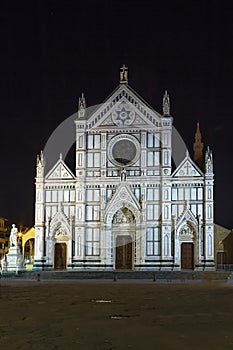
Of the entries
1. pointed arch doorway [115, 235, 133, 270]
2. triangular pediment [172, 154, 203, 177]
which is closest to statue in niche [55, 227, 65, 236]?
pointed arch doorway [115, 235, 133, 270]

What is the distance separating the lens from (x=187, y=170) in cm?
5366

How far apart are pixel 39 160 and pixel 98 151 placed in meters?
5.84

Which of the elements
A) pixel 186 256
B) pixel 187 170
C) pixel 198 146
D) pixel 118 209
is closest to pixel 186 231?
pixel 186 256

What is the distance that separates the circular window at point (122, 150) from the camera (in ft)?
179

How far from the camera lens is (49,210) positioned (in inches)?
2170

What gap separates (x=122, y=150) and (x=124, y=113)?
3.55m

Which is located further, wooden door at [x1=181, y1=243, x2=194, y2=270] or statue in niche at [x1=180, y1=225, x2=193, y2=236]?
wooden door at [x1=181, y1=243, x2=194, y2=270]

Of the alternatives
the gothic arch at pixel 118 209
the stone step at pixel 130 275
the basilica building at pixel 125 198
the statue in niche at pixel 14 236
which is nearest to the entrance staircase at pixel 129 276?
the stone step at pixel 130 275

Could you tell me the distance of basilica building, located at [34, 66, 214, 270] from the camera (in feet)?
174

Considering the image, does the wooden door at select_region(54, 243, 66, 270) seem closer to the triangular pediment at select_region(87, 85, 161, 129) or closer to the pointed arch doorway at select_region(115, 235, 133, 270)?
the pointed arch doorway at select_region(115, 235, 133, 270)

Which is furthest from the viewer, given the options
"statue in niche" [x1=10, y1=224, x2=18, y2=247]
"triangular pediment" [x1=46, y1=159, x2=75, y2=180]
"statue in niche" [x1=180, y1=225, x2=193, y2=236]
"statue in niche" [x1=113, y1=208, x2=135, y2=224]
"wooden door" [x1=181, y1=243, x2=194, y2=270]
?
"triangular pediment" [x1=46, y1=159, x2=75, y2=180]

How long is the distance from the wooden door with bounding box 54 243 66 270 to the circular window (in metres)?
9.54

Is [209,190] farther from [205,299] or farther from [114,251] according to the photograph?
[205,299]

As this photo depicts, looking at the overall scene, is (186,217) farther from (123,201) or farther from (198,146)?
(198,146)
